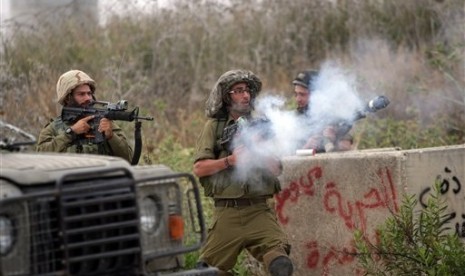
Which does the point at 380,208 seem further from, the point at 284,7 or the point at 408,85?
the point at 284,7

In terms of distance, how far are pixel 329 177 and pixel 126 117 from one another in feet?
6.75

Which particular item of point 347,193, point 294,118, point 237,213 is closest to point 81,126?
point 237,213

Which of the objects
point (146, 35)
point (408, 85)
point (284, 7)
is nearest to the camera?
point (408, 85)

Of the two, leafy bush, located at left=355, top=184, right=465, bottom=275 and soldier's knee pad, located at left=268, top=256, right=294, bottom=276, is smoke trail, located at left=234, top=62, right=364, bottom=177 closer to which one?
soldier's knee pad, located at left=268, top=256, right=294, bottom=276

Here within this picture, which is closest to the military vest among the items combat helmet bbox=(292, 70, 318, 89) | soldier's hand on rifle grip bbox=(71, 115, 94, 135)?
soldier's hand on rifle grip bbox=(71, 115, 94, 135)

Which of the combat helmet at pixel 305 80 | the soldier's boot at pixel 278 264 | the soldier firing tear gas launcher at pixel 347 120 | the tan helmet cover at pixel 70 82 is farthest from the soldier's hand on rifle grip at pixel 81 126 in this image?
the combat helmet at pixel 305 80

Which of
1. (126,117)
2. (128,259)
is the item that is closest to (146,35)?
(126,117)

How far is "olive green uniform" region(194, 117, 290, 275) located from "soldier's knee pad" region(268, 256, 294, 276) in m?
0.13

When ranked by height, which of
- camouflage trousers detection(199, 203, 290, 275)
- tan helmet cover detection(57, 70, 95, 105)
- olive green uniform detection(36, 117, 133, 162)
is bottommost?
camouflage trousers detection(199, 203, 290, 275)

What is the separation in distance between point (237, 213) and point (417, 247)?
1302 mm

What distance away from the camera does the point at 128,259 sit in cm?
604

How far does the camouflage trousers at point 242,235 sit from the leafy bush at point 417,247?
0.72 m

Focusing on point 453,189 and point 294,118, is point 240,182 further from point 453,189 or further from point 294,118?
point 453,189

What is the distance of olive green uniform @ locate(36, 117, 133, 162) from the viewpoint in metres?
8.34
